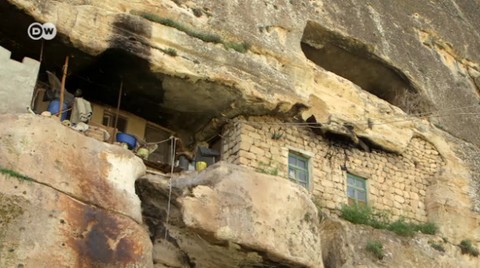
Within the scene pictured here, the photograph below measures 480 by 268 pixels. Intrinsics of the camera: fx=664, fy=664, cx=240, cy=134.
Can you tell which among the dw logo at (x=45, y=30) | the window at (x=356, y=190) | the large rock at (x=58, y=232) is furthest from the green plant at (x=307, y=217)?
the dw logo at (x=45, y=30)

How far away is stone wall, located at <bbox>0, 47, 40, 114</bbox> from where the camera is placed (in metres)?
8.00

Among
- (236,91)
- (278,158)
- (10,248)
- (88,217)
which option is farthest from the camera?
(278,158)

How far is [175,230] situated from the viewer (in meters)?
8.11

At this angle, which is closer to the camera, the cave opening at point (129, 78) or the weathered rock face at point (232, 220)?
the weathered rock face at point (232, 220)

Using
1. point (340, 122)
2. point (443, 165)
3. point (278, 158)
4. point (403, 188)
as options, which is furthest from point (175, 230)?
point (443, 165)

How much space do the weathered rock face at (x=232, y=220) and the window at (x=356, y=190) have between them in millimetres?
2830

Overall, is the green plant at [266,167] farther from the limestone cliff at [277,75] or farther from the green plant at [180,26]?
the green plant at [180,26]

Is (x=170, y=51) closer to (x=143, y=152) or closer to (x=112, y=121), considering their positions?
(x=143, y=152)

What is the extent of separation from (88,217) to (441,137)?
8.59 m

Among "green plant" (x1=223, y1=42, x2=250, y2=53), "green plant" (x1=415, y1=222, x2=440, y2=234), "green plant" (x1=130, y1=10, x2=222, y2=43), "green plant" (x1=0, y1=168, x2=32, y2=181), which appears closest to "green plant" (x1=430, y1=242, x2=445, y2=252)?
"green plant" (x1=415, y1=222, x2=440, y2=234)

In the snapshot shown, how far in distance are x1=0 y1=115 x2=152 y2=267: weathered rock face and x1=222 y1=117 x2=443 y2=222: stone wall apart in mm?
3249

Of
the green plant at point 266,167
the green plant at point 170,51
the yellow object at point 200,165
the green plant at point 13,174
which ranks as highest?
the green plant at point 170,51

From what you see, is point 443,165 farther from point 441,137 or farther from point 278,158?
point 278,158

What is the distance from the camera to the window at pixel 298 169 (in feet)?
35.6
